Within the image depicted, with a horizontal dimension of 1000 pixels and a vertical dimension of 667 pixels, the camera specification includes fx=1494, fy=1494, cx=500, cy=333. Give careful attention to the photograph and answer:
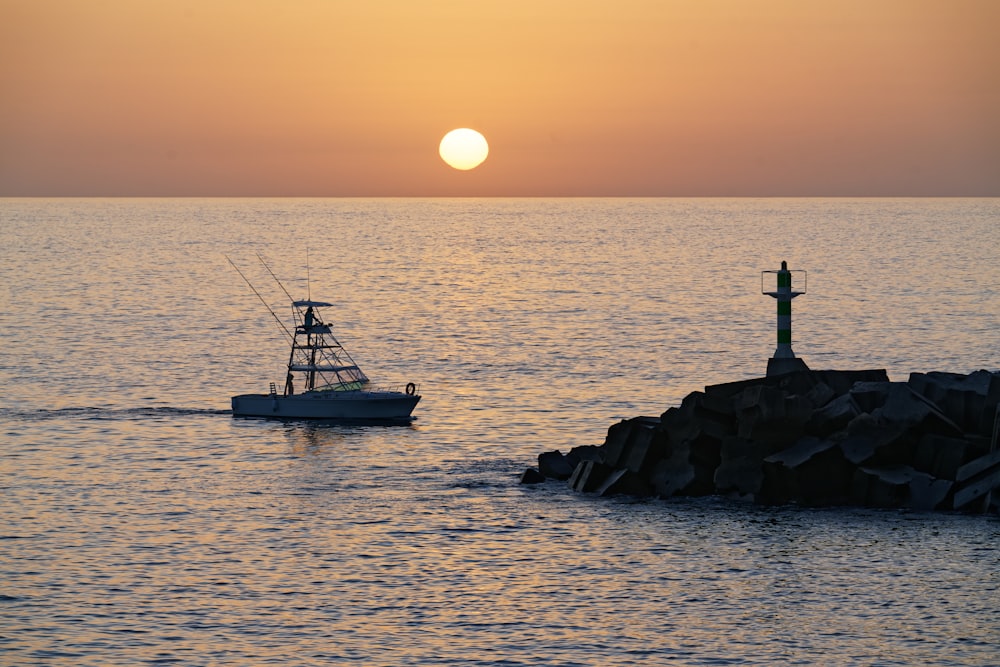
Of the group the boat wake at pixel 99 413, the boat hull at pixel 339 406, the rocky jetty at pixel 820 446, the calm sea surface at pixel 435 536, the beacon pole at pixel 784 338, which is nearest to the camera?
the calm sea surface at pixel 435 536

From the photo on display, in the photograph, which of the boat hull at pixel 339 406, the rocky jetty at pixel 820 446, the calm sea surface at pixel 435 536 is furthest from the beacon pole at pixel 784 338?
the boat hull at pixel 339 406

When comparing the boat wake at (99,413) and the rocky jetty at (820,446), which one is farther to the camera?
the boat wake at (99,413)

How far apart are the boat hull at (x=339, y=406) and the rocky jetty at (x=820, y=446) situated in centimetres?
1569

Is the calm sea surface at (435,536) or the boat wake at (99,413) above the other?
the boat wake at (99,413)

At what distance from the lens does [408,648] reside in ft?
91.2

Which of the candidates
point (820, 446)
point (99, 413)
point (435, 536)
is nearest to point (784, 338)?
point (820, 446)

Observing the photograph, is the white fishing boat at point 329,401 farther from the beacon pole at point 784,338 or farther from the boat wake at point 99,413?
the beacon pole at point 784,338

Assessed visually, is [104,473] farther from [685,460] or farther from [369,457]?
[685,460]

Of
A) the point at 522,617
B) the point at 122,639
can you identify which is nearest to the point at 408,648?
the point at 522,617

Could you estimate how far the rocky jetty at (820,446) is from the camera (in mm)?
37188

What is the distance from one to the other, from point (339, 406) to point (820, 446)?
2313 cm

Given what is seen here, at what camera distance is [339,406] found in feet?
185

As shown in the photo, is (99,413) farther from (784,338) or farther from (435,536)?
(784,338)

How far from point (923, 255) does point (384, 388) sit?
13009 centimetres
